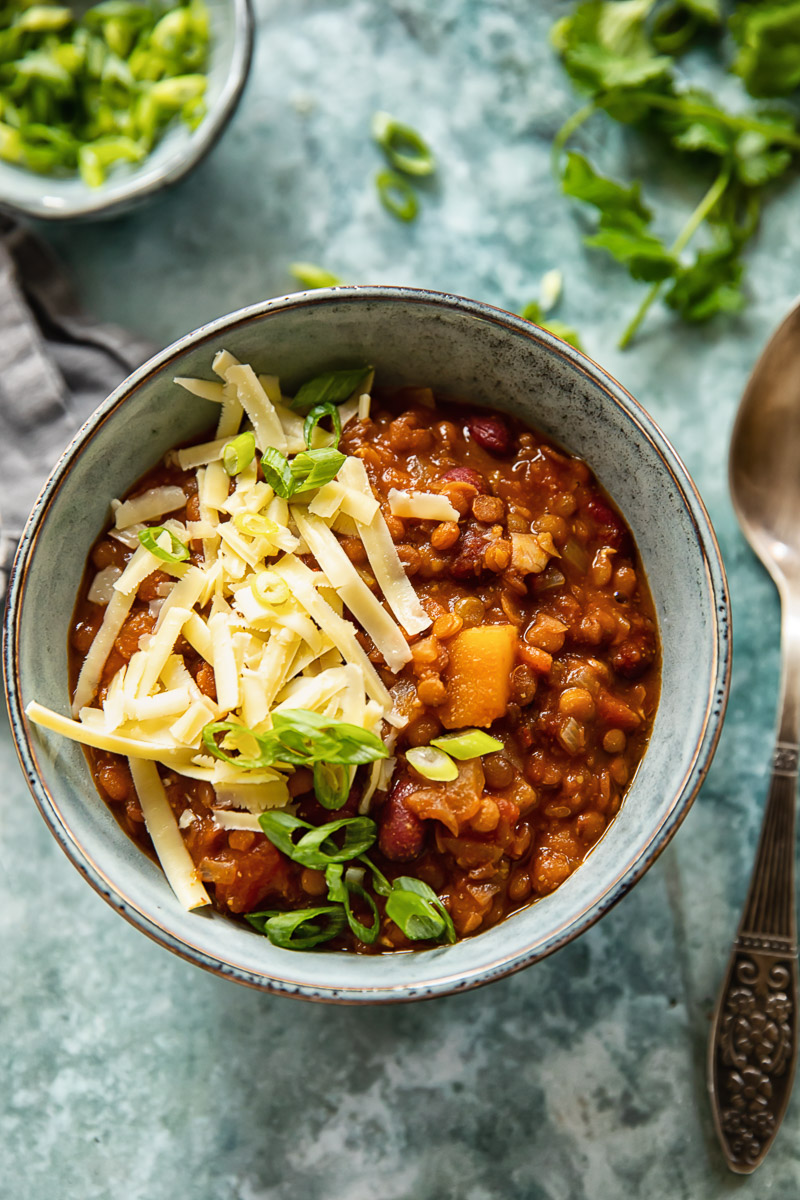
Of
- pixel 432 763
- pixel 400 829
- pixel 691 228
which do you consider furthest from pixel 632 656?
pixel 691 228

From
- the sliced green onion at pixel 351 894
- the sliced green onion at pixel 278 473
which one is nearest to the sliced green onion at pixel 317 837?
the sliced green onion at pixel 351 894

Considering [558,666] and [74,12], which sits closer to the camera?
[558,666]

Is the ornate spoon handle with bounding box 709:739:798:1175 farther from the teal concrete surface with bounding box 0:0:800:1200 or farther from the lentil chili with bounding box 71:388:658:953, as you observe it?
the lentil chili with bounding box 71:388:658:953

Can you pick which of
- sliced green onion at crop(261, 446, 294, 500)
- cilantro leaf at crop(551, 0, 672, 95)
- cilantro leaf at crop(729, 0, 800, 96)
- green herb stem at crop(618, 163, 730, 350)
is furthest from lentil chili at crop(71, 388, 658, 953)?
cilantro leaf at crop(729, 0, 800, 96)

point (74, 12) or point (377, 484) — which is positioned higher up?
point (74, 12)

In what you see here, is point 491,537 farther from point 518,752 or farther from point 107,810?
point 107,810

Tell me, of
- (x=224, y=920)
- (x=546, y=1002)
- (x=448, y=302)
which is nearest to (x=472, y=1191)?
(x=546, y=1002)

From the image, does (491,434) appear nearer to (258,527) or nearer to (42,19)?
(258,527)

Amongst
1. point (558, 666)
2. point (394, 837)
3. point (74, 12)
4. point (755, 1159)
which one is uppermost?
point (74, 12)
